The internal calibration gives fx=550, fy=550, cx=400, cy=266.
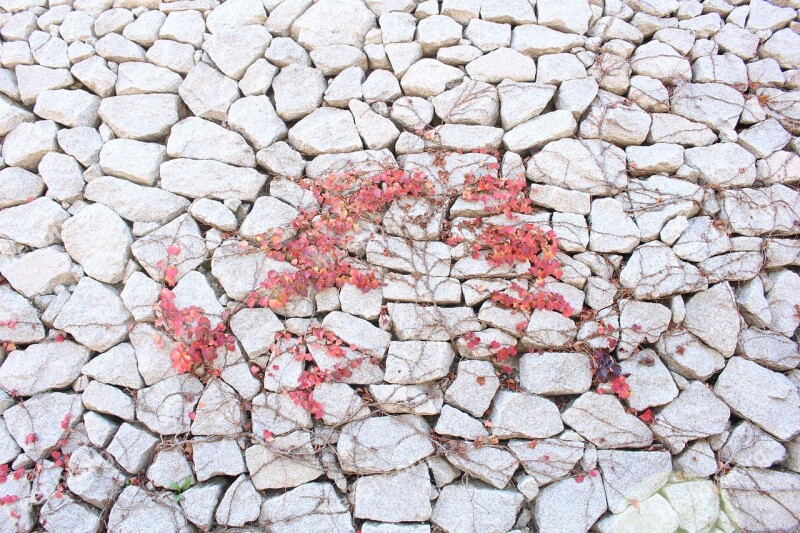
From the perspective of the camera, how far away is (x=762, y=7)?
14.3 ft

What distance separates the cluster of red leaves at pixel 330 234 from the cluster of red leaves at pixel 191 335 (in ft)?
0.94

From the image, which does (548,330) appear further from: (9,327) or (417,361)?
(9,327)

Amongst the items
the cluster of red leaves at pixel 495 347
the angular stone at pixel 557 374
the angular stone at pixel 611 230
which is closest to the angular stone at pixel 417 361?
the cluster of red leaves at pixel 495 347

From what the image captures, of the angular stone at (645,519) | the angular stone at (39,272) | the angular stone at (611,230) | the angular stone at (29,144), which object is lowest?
the angular stone at (645,519)

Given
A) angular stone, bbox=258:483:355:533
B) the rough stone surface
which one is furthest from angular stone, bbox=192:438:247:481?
angular stone, bbox=258:483:355:533

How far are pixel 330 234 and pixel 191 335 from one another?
1088mm

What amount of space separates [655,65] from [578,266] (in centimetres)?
178

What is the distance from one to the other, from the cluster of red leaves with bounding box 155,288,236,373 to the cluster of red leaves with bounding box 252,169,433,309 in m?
0.29

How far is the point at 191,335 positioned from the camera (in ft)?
11.3

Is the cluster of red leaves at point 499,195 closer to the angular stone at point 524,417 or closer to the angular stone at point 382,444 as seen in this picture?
the angular stone at point 524,417

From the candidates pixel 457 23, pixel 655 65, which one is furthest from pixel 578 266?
pixel 457 23

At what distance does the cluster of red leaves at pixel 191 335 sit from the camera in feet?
11.3

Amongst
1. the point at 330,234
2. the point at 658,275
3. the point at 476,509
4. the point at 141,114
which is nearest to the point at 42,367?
the point at 141,114

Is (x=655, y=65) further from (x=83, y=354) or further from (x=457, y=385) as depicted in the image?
(x=83, y=354)
